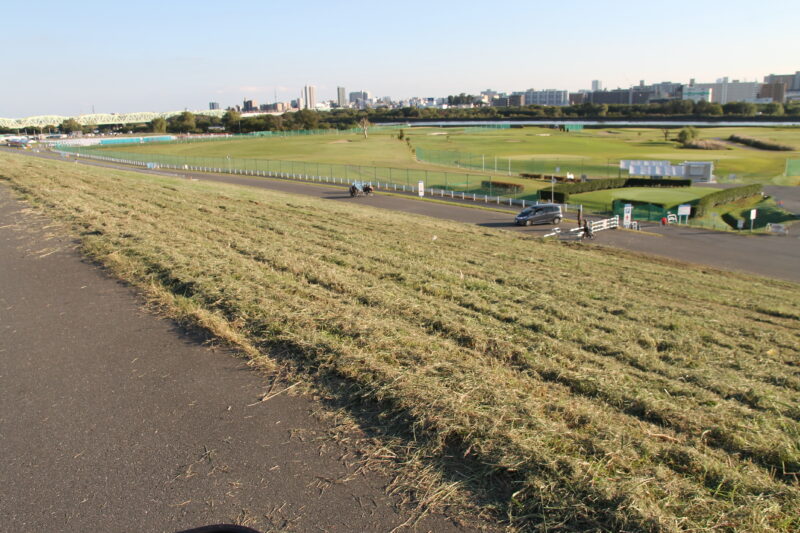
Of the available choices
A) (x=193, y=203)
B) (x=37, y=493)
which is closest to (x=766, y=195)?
(x=193, y=203)

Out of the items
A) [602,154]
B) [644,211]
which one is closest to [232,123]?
[602,154]

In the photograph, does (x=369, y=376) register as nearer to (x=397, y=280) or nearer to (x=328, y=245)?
(x=397, y=280)

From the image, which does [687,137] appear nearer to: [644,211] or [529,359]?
[644,211]

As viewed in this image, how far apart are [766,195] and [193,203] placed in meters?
55.6

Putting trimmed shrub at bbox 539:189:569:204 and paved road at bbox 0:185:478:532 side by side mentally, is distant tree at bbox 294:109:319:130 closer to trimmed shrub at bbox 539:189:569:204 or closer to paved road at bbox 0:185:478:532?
trimmed shrub at bbox 539:189:569:204

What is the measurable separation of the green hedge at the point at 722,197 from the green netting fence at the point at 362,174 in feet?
42.3

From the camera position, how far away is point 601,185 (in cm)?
5644

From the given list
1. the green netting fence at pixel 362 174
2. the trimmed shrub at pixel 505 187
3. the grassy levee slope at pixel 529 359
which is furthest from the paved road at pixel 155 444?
the trimmed shrub at pixel 505 187

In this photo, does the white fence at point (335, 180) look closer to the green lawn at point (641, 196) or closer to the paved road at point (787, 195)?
the green lawn at point (641, 196)

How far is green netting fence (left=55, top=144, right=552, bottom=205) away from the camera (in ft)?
173

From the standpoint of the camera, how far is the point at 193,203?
21516mm

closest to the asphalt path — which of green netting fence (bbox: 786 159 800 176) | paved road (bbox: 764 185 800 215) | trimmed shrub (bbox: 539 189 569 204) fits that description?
trimmed shrub (bbox: 539 189 569 204)

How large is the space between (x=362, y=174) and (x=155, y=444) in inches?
2457

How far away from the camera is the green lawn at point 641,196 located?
A: 48.3 m
